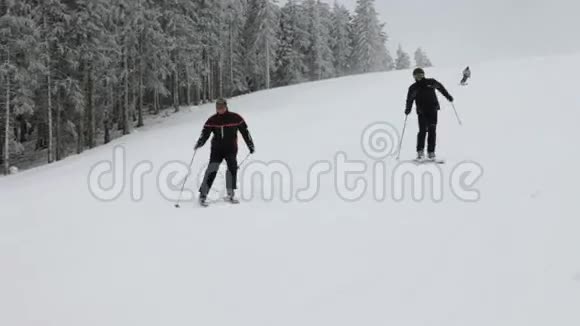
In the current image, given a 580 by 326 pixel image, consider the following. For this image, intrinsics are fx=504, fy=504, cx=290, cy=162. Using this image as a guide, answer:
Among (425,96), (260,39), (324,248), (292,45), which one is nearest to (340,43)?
(292,45)

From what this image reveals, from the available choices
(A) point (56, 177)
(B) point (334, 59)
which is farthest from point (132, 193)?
(B) point (334, 59)

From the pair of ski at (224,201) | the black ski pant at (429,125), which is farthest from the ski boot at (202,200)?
the black ski pant at (429,125)

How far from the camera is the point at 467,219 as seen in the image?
690cm

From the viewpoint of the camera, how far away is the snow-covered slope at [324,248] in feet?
15.5

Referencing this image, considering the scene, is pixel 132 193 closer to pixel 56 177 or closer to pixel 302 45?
pixel 56 177

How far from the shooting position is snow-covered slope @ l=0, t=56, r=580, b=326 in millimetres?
4711

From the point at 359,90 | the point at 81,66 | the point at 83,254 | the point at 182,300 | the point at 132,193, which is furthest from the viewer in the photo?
the point at 81,66

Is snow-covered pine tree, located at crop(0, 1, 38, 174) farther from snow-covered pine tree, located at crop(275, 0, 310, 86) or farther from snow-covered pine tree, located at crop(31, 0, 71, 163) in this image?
snow-covered pine tree, located at crop(275, 0, 310, 86)

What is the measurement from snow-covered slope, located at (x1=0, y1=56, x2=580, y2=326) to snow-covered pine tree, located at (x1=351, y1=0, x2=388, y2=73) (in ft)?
182

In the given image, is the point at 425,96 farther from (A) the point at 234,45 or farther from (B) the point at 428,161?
(A) the point at 234,45

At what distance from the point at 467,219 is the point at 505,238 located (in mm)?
953

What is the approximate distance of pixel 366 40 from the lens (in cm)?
6656

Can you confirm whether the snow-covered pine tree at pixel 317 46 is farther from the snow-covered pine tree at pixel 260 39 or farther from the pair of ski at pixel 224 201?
the pair of ski at pixel 224 201

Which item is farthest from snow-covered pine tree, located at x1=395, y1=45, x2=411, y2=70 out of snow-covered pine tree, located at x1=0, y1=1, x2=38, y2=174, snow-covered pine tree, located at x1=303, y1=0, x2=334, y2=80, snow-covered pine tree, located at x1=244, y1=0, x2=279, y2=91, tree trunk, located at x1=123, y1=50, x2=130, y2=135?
snow-covered pine tree, located at x1=0, y1=1, x2=38, y2=174
